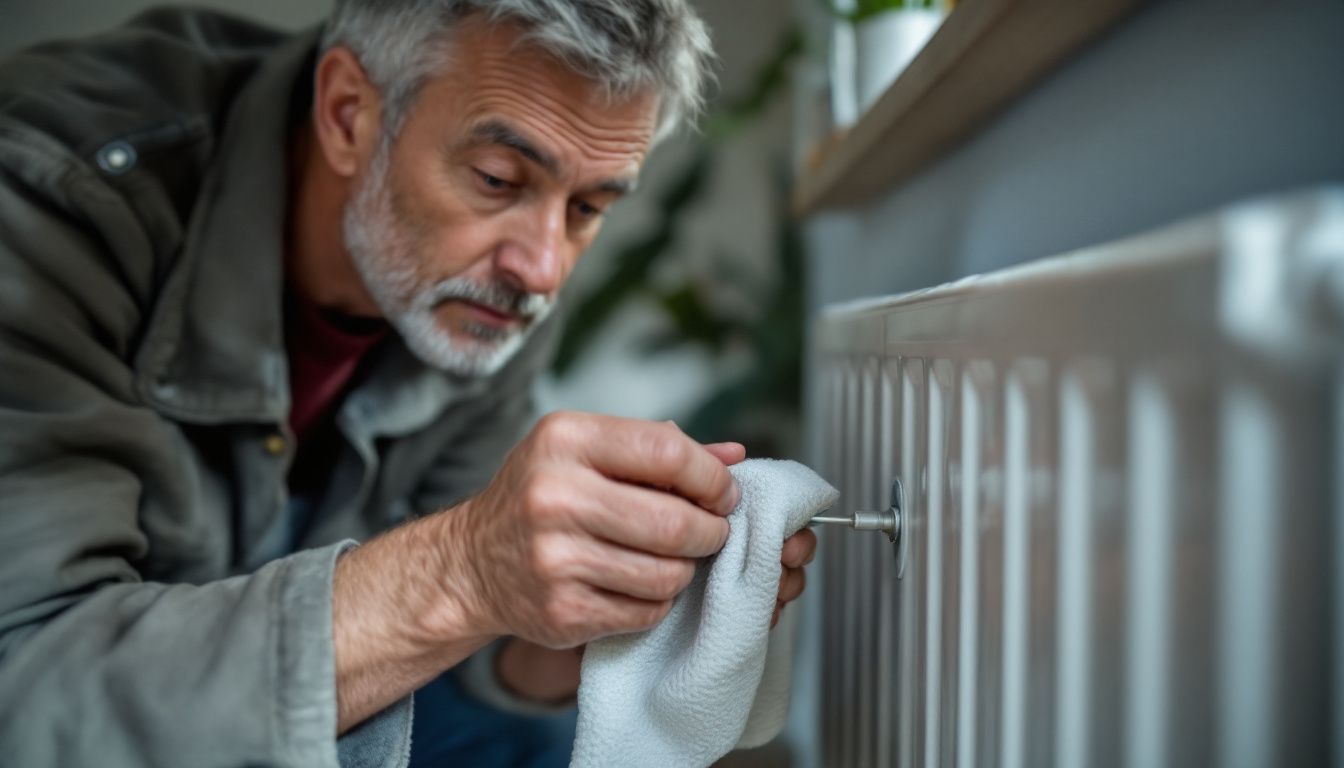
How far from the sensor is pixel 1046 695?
374 mm

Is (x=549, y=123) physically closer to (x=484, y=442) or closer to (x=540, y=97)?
(x=540, y=97)

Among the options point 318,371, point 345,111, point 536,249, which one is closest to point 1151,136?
point 536,249

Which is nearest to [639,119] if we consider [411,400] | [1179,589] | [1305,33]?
[411,400]

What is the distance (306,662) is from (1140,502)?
0.46 metres

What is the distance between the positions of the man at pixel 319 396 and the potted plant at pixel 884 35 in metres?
0.18

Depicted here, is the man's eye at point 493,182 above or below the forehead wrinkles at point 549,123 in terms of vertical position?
below

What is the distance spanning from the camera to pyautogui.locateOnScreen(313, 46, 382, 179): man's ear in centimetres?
88

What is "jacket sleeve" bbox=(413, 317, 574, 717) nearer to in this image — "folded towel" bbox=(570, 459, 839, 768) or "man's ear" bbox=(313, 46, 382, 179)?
"man's ear" bbox=(313, 46, 382, 179)

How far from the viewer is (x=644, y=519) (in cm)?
48

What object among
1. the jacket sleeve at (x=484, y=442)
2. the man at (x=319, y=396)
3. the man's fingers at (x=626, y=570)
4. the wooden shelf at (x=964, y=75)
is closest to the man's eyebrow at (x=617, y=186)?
the man at (x=319, y=396)

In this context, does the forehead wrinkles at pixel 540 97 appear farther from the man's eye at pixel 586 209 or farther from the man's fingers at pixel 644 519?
the man's fingers at pixel 644 519

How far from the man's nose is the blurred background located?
29 cm

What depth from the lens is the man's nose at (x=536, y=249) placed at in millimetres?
816

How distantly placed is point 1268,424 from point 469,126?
0.67 metres
